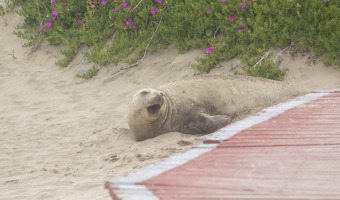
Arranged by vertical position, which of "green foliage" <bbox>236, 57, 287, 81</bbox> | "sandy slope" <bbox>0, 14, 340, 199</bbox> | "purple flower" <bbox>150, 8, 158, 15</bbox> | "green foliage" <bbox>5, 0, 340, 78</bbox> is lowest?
"sandy slope" <bbox>0, 14, 340, 199</bbox>

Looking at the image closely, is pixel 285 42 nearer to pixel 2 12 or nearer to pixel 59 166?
pixel 59 166

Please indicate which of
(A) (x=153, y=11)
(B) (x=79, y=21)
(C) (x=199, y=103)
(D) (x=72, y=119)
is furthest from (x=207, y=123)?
(B) (x=79, y=21)

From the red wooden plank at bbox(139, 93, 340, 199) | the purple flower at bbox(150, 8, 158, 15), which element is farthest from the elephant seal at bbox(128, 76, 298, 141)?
the purple flower at bbox(150, 8, 158, 15)

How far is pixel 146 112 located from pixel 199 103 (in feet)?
2.10

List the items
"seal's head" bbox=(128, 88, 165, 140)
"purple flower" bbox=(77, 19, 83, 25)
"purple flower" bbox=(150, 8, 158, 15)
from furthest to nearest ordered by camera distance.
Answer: "purple flower" bbox=(77, 19, 83, 25) → "purple flower" bbox=(150, 8, 158, 15) → "seal's head" bbox=(128, 88, 165, 140)

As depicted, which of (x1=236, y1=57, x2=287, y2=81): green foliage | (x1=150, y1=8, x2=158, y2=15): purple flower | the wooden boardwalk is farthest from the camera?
(x1=150, y1=8, x2=158, y2=15): purple flower

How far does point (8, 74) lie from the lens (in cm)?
1188

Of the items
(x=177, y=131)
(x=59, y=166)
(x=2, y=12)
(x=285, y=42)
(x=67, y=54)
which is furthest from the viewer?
(x=2, y=12)

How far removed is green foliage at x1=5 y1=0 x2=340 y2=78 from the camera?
8602mm

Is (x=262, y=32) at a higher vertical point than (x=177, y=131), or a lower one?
higher

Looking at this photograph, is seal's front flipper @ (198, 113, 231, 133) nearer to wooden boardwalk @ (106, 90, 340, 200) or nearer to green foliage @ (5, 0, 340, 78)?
green foliage @ (5, 0, 340, 78)

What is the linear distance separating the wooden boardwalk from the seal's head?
2.98 metres

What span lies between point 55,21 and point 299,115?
31.0 ft

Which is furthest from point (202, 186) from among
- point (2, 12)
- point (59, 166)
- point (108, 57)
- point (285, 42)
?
point (2, 12)
